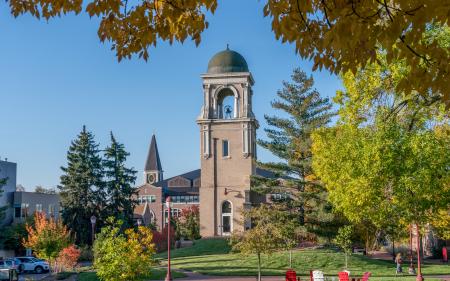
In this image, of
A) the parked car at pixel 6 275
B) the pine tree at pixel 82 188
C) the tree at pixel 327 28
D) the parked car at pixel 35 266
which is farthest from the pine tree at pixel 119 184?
the tree at pixel 327 28

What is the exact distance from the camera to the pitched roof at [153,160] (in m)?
127

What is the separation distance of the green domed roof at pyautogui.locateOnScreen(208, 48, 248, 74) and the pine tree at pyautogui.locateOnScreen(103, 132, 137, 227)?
14013mm

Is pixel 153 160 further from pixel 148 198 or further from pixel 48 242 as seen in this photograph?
pixel 48 242

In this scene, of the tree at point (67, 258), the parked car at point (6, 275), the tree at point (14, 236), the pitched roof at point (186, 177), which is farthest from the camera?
the pitched roof at point (186, 177)

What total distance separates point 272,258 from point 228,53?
26905 millimetres

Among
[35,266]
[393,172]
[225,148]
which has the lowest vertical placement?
[35,266]

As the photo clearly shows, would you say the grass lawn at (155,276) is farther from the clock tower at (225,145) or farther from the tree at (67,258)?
the clock tower at (225,145)

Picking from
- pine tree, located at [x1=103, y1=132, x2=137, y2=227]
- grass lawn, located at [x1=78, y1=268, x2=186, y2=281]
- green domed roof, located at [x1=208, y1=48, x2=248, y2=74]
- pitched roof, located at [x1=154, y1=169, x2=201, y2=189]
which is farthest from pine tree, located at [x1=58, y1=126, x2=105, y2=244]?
pitched roof, located at [x1=154, y1=169, x2=201, y2=189]

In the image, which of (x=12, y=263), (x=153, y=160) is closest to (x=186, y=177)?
(x=153, y=160)

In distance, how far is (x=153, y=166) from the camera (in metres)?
127

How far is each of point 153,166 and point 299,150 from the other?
83.1 meters

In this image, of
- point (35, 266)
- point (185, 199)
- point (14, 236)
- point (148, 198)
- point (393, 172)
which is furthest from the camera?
point (185, 199)

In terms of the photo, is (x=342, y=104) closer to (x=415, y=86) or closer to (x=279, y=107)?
(x=415, y=86)

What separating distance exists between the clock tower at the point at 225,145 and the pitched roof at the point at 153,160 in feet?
234
